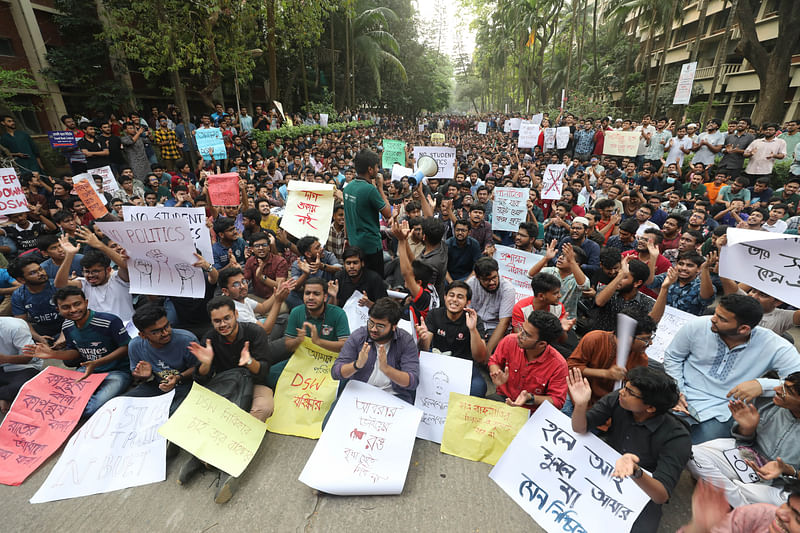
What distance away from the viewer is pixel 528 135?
525 inches

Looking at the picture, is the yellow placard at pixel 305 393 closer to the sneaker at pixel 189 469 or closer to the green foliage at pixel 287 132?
the sneaker at pixel 189 469

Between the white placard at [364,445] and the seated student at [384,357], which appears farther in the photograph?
the seated student at [384,357]

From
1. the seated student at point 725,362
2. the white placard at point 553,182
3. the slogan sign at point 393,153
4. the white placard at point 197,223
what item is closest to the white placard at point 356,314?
the white placard at point 197,223

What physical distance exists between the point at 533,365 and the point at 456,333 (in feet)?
2.66

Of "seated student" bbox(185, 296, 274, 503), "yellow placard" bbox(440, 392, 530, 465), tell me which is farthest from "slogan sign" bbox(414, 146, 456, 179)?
"yellow placard" bbox(440, 392, 530, 465)

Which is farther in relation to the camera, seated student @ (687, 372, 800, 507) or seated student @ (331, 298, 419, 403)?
seated student @ (331, 298, 419, 403)

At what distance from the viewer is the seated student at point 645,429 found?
2.22m

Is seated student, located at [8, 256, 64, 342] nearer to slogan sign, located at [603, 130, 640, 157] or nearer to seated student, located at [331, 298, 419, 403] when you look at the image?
seated student, located at [331, 298, 419, 403]

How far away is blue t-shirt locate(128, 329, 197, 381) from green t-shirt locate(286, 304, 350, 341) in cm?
93

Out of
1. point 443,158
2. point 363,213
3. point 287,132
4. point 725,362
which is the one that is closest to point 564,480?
point 725,362

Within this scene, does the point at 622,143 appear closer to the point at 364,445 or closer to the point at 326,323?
the point at 326,323

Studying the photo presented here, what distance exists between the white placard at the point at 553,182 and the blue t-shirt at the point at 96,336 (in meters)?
7.15

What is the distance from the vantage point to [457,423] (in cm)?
321

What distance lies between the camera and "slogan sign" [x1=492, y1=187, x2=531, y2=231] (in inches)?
247
